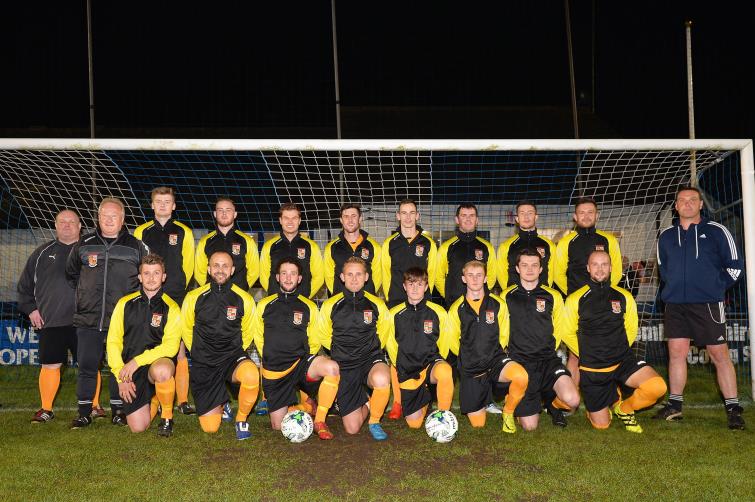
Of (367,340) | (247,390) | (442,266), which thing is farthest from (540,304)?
(247,390)

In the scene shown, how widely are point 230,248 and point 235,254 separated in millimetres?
66

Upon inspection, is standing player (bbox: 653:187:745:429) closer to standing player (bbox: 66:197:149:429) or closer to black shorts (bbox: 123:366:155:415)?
black shorts (bbox: 123:366:155:415)

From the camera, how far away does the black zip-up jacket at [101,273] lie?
3.90 m

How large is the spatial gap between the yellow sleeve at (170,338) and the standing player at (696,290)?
3325 mm

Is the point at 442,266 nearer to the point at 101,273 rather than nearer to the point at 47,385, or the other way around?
the point at 101,273

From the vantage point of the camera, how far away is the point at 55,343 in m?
4.14

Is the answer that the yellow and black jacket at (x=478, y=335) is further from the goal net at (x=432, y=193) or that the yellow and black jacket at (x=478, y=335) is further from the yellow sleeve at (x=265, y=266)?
the yellow sleeve at (x=265, y=266)

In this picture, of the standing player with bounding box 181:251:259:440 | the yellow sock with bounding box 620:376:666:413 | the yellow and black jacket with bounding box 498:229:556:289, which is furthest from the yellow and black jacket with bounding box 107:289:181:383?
the yellow sock with bounding box 620:376:666:413

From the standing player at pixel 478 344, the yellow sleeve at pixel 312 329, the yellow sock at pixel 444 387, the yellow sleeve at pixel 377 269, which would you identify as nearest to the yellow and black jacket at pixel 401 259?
the yellow sleeve at pixel 377 269

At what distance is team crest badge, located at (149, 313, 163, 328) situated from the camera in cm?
381
